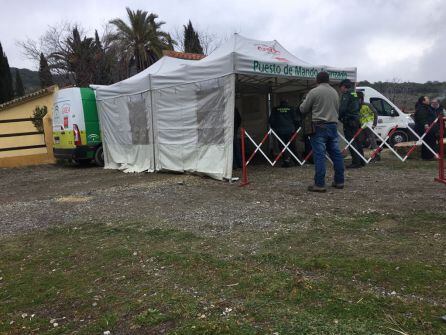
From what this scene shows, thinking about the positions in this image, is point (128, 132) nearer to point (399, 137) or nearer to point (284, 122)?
point (284, 122)

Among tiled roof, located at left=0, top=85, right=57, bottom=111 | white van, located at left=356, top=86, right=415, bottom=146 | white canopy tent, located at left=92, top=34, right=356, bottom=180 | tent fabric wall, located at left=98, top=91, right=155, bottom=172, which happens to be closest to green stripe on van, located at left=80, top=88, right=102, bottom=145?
tent fabric wall, located at left=98, top=91, right=155, bottom=172

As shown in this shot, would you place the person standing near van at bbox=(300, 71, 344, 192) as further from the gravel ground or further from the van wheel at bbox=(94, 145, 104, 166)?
the van wheel at bbox=(94, 145, 104, 166)

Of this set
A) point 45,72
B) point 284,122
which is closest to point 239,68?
point 284,122

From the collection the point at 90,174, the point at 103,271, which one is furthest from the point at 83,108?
the point at 103,271

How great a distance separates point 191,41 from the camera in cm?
3478

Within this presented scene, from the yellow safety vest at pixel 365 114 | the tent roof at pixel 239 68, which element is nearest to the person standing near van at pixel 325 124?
the tent roof at pixel 239 68

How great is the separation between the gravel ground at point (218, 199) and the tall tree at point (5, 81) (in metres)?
21.4

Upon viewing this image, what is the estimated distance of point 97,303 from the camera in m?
3.40

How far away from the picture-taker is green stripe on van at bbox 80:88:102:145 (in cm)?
1287

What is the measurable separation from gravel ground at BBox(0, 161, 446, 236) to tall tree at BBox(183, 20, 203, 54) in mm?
25876

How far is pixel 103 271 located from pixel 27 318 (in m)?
0.91

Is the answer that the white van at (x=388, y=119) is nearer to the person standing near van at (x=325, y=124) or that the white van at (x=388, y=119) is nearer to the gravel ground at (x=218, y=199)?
the gravel ground at (x=218, y=199)

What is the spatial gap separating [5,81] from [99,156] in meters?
19.9

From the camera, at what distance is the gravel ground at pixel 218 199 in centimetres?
574
